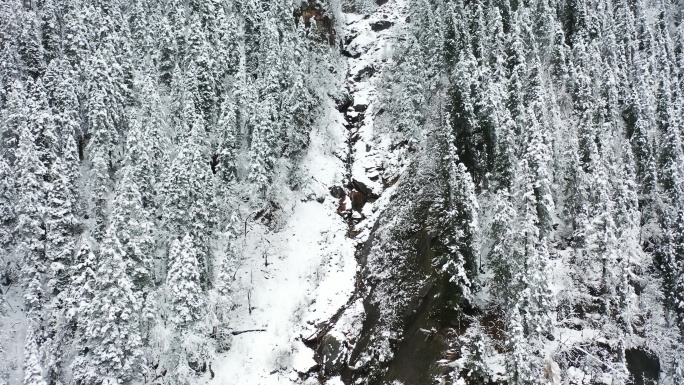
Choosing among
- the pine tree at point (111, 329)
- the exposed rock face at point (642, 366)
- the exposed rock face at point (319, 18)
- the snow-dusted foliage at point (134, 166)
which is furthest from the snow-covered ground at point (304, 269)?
the exposed rock face at point (642, 366)

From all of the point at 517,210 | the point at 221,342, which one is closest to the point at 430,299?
the point at 517,210

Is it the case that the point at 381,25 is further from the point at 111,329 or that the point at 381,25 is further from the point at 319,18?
the point at 111,329

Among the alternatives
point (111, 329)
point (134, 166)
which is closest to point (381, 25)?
point (134, 166)

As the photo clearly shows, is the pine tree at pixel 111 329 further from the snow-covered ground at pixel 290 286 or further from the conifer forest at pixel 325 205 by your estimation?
the snow-covered ground at pixel 290 286

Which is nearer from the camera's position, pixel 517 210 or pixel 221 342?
pixel 517 210

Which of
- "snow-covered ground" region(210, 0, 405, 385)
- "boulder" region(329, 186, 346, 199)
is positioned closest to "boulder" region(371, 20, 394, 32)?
"snow-covered ground" region(210, 0, 405, 385)

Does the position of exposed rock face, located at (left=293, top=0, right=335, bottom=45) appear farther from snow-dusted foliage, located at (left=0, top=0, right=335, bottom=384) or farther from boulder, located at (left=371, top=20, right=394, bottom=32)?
snow-dusted foliage, located at (left=0, top=0, right=335, bottom=384)

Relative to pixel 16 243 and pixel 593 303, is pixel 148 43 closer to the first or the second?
pixel 16 243
